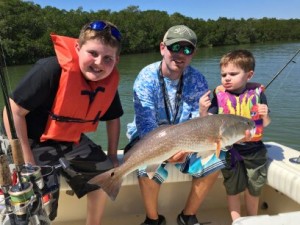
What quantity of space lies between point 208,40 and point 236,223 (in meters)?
61.8

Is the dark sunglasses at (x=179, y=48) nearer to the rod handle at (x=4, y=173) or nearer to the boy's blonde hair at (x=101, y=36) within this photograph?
the boy's blonde hair at (x=101, y=36)

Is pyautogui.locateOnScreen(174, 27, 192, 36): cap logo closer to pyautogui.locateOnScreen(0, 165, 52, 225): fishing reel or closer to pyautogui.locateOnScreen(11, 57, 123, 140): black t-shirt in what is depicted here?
pyautogui.locateOnScreen(11, 57, 123, 140): black t-shirt

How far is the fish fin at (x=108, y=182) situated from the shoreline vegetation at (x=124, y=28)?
24333mm

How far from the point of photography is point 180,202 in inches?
153

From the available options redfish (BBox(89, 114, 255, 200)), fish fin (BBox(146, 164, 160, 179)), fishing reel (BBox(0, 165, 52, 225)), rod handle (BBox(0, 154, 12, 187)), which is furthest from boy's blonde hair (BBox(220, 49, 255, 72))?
rod handle (BBox(0, 154, 12, 187))

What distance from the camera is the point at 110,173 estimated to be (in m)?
2.70

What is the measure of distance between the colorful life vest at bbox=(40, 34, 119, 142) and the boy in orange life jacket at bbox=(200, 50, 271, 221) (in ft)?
3.37

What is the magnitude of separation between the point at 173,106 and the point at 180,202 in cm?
109

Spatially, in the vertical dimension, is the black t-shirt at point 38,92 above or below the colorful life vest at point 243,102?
above

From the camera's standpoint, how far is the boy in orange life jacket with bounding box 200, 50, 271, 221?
11.1ft

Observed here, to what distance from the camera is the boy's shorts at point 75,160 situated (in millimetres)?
2826

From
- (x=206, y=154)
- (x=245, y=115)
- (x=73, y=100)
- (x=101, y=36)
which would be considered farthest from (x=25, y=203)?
(x=245, y=115)

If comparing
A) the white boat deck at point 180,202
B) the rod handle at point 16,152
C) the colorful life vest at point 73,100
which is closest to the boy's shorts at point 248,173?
the white boat deck at point 180,202

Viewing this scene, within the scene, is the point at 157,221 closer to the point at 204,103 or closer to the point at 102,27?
the point at 204,103
